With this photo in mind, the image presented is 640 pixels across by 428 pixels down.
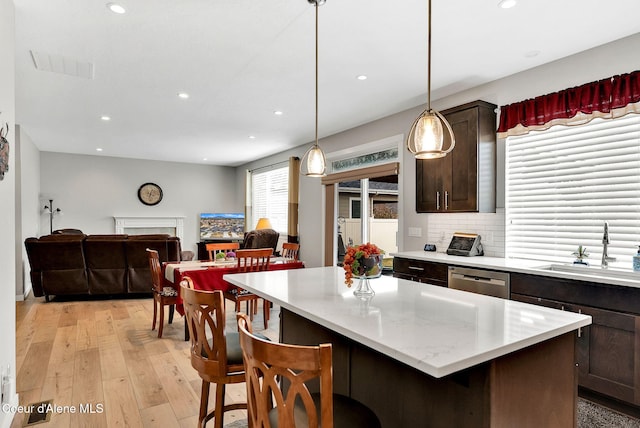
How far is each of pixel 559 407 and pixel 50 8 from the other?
11.9 ft

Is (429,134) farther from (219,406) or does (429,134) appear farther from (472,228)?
(472,228)

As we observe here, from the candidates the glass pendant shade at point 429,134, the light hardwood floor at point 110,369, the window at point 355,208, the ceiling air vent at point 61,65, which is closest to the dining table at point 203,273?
the light hardwood floor at point 110,369

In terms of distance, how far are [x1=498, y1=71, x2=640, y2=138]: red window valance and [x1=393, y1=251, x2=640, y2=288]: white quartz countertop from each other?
1175 mm

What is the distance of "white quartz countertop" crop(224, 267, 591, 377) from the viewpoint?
3.85 feet

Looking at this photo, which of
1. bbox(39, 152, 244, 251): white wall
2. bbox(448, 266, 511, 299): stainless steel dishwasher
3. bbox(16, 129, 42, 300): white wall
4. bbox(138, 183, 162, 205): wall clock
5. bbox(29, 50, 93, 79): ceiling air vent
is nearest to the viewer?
bbox(448, 266, 511, 299): stainless steel dishwasher

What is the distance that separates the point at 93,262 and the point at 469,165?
5.30 m

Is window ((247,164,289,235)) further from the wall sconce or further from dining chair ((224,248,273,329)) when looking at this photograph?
the wall sconce

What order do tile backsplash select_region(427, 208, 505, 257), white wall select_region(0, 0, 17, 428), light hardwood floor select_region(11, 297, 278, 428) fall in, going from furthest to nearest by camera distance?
tile backsplash select_region(427, 208, 505, 257), light hardwood floor select_region(11, 297, 278, 428), white wall select_region(0, 0, 17, 428)

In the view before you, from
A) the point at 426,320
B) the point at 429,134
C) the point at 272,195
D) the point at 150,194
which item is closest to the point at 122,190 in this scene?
the point at 150,194

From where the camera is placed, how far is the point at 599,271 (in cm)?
283

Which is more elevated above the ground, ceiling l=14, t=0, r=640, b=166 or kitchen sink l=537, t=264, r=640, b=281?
ceiling l=14, t=0, r=640, b=166

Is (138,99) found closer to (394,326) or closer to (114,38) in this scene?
(114,38)

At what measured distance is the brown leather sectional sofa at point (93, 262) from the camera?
17.6 feet

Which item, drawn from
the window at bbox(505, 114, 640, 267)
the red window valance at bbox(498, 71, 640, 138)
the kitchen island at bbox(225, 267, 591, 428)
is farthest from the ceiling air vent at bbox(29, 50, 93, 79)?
the window at bbox(505, 114, 640, 267)
